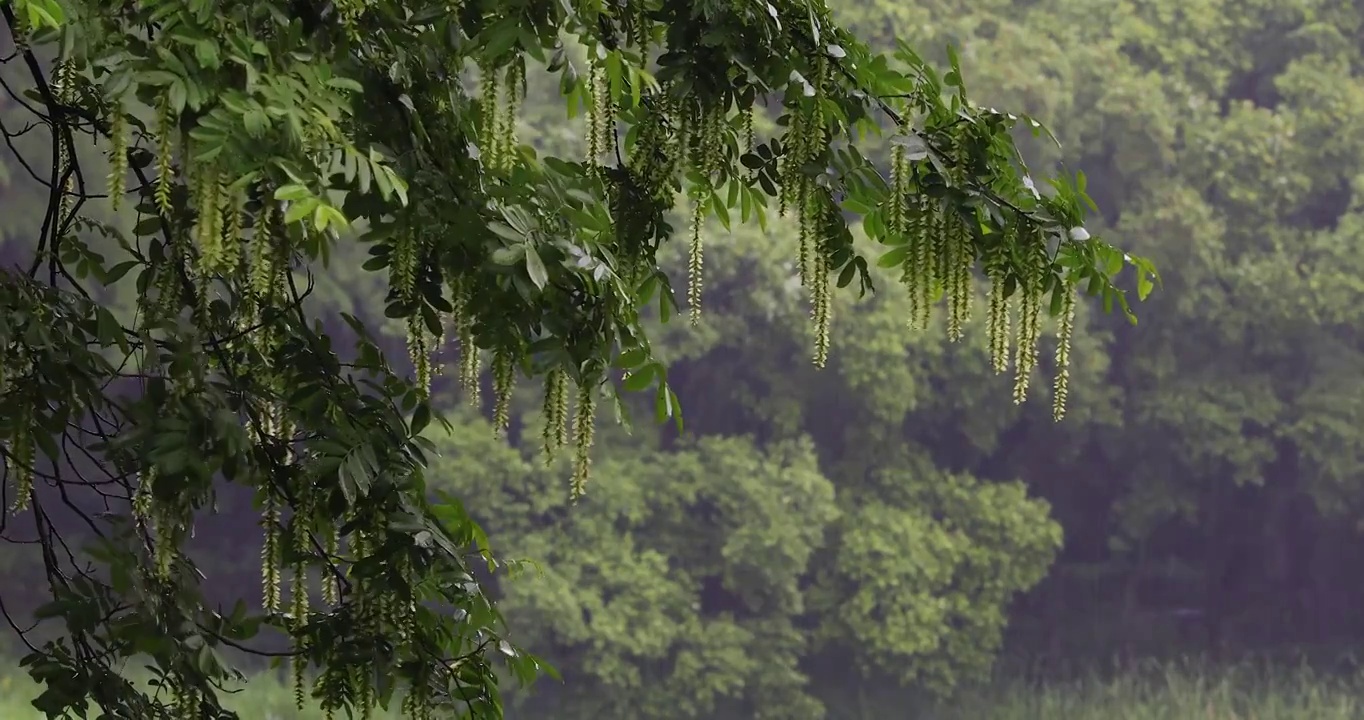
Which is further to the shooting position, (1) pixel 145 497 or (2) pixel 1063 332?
(2) pixel 1063 332

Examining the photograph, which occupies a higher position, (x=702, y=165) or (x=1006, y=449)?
(x=702, y=165)

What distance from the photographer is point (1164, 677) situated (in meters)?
14.7

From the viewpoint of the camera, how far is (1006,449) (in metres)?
16.5

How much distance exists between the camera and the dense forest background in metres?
13.1

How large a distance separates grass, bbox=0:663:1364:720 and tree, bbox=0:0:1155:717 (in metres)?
12.1

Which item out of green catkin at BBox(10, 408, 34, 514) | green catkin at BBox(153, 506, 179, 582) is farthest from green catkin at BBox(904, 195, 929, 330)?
green catkin at BBox(10, 408, 34, 514)

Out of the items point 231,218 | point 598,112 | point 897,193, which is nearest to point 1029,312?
point 897,193

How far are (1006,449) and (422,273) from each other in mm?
15013

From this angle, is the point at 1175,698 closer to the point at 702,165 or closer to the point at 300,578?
the point at 702,165

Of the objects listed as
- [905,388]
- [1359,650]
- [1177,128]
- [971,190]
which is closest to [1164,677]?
[1359,650]

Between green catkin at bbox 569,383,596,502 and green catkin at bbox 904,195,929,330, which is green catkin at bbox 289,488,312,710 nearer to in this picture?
green catkin at bbox 569,383,596,502

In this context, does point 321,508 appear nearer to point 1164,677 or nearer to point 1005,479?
point 1164,677

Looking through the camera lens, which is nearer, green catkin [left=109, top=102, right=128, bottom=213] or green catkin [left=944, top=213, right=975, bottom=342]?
green catkin [left=109, top=102, right=128, bottom=213]

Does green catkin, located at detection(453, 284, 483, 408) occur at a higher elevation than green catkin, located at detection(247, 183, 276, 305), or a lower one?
lower
